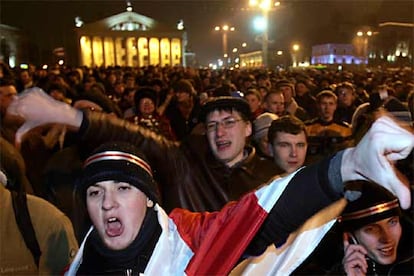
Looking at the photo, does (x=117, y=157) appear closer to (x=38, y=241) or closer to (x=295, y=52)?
(x=38, y=241)

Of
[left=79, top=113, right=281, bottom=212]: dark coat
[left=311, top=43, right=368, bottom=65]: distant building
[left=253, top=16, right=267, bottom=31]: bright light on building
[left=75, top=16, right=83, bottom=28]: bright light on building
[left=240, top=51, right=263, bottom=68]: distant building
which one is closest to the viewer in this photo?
[left=79, top=113, right=281, bottom=212]: dark coat

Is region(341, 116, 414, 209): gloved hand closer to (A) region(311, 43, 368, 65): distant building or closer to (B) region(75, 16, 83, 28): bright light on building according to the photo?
(A) region(311, 43, 368, 65): distant building

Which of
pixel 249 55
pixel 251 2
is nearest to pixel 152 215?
pixel 251 2

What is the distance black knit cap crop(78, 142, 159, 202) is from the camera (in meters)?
2.29

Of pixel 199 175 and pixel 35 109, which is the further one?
pixel 199 175

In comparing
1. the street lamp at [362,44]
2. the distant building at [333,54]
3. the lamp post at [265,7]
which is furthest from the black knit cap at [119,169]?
the distant building at [333,54]

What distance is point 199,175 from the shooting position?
3666mm

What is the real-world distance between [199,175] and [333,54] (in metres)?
49.6

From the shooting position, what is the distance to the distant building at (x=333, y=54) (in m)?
51.2

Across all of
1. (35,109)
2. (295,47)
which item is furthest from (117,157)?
(295,47)

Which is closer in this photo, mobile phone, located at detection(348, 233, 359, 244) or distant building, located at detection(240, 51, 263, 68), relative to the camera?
mobile phone, located at detection(348, 233, 359, 244)

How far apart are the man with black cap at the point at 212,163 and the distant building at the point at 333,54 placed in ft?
157

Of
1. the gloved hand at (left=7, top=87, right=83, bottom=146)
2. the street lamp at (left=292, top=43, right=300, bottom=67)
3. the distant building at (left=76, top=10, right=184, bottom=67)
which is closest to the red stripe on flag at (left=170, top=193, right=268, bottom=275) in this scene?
the gloved hand at (left=7, top=87, right=83, bottom=146)

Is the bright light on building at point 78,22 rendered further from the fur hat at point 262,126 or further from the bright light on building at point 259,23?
the fur hat at point 262,126
